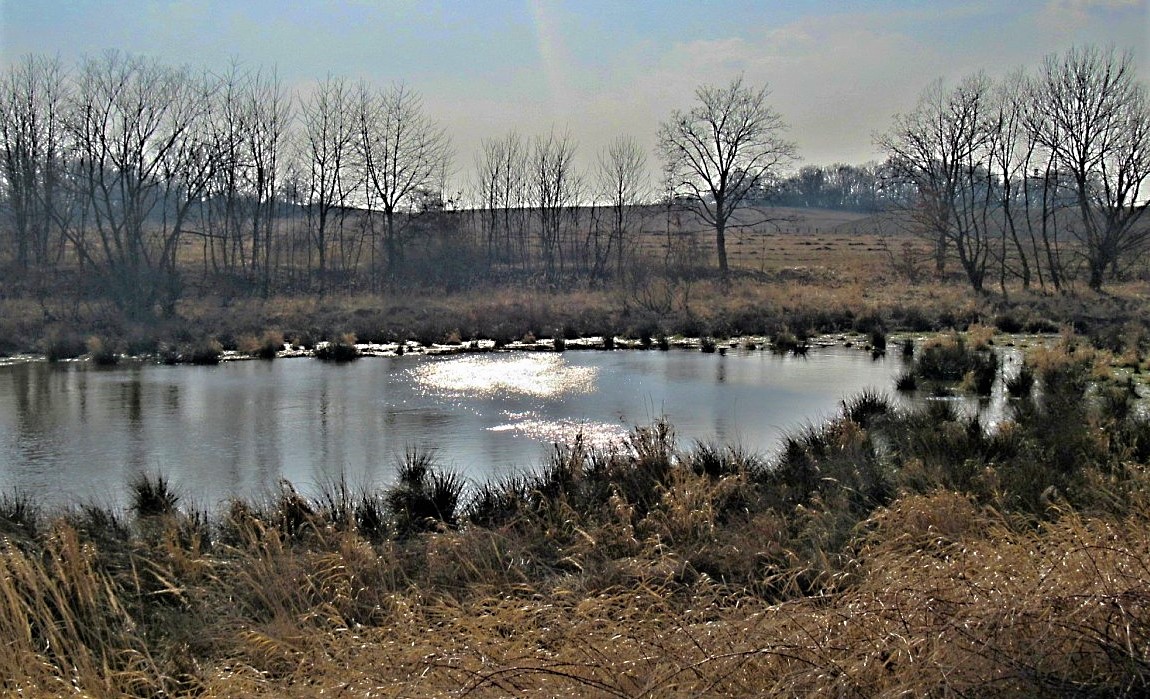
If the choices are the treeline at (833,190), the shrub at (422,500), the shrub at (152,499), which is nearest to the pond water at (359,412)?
the shrub at (152,499)

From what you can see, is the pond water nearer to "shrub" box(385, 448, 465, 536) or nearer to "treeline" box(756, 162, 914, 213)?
"shrub" box(385, 448, 465, 536)

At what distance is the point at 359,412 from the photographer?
44.0 feet

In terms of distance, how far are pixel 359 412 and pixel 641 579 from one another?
844 cm

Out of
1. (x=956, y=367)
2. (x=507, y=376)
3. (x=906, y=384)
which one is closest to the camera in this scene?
(x=906, y=384)

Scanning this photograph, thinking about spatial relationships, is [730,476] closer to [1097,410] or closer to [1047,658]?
[1047,658]

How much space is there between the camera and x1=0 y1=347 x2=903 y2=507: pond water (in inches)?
383

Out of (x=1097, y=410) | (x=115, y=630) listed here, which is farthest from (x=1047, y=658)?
(x=1097, y=410)

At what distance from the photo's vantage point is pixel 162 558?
21.2 feet

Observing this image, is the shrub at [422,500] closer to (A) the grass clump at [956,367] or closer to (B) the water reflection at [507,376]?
(B) the water reflection at [507,376]

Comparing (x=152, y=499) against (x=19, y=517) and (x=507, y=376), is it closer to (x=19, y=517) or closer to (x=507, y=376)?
(x=19, y=517)

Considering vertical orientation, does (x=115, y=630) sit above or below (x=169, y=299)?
below

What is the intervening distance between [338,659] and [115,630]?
182 cm

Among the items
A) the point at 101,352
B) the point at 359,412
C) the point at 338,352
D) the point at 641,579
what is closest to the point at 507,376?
the point at 359,412

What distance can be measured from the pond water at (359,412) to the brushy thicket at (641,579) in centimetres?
113
